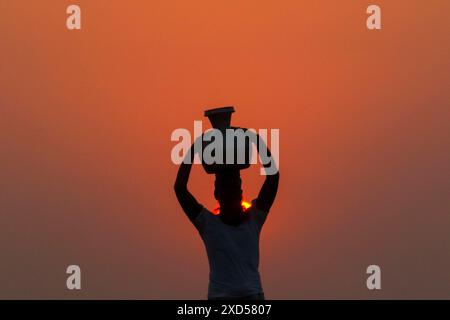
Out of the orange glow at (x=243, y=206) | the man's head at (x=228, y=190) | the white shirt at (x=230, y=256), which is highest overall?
the man's head at (x=228, y=190)

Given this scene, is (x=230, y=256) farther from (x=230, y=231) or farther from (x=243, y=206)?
(x=243, y=206)

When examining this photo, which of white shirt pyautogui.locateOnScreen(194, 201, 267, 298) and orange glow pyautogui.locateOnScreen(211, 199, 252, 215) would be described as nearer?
white shirt pyautogui.locateOnScreen(194, 201, 267, 298)

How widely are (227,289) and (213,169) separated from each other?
1.50 ft

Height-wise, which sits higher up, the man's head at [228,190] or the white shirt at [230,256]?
the man's head at [228,190]

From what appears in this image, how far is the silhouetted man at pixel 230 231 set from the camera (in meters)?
3.35

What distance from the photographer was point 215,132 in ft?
11.2

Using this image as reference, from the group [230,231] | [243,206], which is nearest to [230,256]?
[230,231]

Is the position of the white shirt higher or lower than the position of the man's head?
lower

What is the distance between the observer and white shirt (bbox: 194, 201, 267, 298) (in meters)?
3.35

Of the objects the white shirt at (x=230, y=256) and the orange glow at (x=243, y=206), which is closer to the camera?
the white shirt at (x=230, y=256)

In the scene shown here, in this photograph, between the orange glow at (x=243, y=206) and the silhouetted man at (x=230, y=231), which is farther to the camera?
the orange glow at (x=243, y=206)
